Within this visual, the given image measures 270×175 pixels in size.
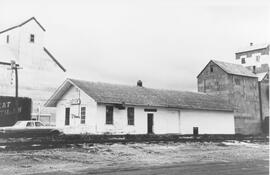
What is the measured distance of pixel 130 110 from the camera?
29.1 m

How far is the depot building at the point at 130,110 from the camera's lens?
2756 centimetres

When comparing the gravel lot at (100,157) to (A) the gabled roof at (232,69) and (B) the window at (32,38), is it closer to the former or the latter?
(A) the gabled roof at (232,69)

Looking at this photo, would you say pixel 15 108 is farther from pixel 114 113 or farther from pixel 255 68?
pixel 255 68

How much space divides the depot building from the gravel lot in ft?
24.4

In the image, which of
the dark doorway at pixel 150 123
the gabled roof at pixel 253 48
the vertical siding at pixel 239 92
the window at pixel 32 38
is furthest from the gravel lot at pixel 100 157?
the gabled roof at pixel 253 48

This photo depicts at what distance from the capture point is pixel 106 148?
18250mm

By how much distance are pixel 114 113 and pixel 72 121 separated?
3.85 metres

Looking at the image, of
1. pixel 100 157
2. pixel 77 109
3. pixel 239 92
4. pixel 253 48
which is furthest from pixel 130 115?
pixel 253 48

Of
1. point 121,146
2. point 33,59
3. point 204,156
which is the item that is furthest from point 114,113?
point 33,59

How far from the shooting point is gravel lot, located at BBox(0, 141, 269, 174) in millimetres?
12492

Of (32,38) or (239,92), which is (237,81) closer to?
(239,92)

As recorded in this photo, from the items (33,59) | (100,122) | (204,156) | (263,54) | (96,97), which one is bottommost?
(204,156)

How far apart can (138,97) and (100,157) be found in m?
14.7

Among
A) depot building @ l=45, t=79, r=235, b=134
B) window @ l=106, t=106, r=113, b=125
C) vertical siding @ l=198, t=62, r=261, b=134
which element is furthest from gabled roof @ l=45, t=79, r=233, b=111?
vertical siding @ l=198, t=62, r=261, b=134
